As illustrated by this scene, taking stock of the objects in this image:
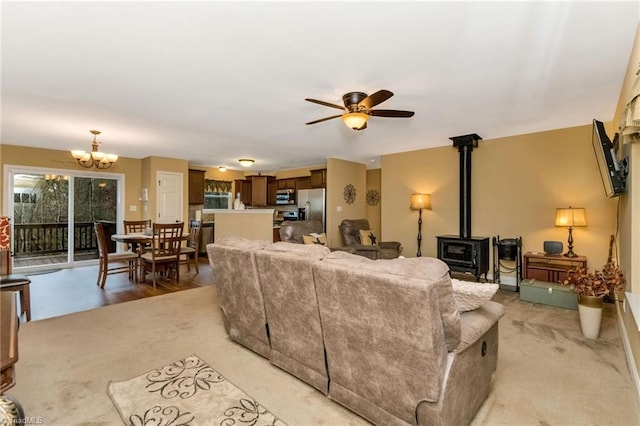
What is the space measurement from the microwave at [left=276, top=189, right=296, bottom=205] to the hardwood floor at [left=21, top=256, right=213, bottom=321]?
3298 mm

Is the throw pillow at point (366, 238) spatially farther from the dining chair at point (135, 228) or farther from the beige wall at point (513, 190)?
the dining chair at point (135, 228)

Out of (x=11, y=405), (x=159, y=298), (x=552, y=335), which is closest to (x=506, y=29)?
(x=552, y=335)

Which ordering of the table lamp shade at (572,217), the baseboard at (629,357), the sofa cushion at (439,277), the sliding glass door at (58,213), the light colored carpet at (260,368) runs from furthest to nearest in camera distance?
the sliding glass door at (58,213)
the table lamp shade at (572,217)
the baseboard at (629,357)
the light colored carpet at (260,368)
the sofa cushion at (439,277)

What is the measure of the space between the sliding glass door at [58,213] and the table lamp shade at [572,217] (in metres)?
8.31

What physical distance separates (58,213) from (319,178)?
5.65 meters

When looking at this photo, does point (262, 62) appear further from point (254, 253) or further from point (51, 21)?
point (254, 253)

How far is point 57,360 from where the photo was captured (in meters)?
2.55

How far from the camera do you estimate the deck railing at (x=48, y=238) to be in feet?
20.0

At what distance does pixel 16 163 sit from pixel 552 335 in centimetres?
864

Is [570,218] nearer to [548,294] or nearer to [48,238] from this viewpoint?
[548,294]

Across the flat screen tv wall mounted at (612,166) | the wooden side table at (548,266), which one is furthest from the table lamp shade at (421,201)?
the flat screen tv wall mounted at (612,166)

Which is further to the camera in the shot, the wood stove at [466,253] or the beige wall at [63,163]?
the beige wall at [63,163]

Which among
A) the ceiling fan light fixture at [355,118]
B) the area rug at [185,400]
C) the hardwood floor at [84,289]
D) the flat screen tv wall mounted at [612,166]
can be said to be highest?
the ceiling fan light fixture at [355,118]

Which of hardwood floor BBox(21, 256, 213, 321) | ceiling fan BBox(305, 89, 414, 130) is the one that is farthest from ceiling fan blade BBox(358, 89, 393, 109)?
hardwood floor BBox(21, 256, 213, 321)
